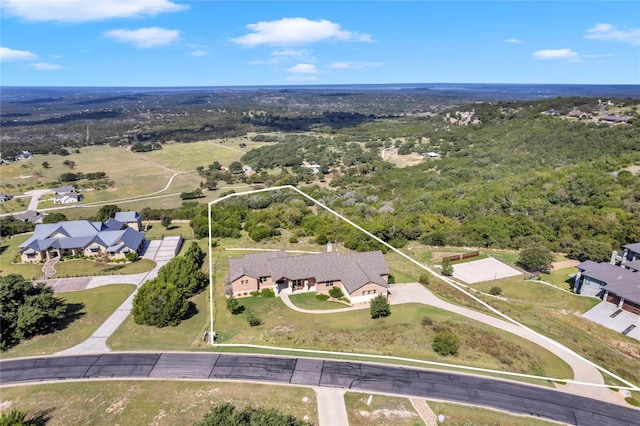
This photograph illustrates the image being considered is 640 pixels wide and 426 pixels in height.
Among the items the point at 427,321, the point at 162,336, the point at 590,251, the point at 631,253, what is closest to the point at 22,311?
the point at 162,336

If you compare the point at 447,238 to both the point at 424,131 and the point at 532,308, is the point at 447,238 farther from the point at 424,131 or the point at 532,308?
the point at 424,131

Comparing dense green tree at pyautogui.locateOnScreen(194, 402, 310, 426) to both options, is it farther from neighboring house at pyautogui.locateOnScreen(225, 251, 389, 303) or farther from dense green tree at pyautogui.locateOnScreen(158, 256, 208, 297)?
dense green tree at pyautogui.locateOnScreen(158, 256, 208, 297)

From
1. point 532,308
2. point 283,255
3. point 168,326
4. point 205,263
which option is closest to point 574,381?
point 532,308

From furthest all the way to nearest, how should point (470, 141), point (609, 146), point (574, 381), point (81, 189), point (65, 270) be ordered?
point (470, 141) → point (81, 189) → point (609, 146) → point (65, 270) → point (574, 381)

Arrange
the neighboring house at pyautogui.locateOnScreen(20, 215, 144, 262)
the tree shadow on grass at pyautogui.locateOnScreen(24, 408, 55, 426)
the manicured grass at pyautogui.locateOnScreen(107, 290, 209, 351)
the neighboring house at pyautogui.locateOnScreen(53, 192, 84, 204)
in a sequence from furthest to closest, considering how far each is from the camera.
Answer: the neighboring house at pyautogui.locateOnScreen(53, 192, 84, 204)
the neighboring house at pyautogui.locateOnScreen(20, 215, 144, 262)
the manicured grass at pyautogui.locateOnScreen(107, 290, 209, 351)
the tree shadow on grass at pyautogui.locateOnScreen(24, 408, 55, 426)

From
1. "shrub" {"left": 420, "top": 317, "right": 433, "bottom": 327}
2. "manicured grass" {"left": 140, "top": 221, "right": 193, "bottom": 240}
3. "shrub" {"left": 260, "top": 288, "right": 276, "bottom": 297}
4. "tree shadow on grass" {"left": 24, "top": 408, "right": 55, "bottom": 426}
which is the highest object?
"manicured grass" {"left": 140, "top": 221, "right": 193, "bottom": 240}

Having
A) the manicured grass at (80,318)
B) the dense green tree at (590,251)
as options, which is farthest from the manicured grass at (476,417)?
the dense green tree at (590,251)

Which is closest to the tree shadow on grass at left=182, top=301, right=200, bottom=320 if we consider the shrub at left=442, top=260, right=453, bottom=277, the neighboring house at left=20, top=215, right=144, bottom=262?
the neighboring house at left=20, top=215, right=144, bottom=262
